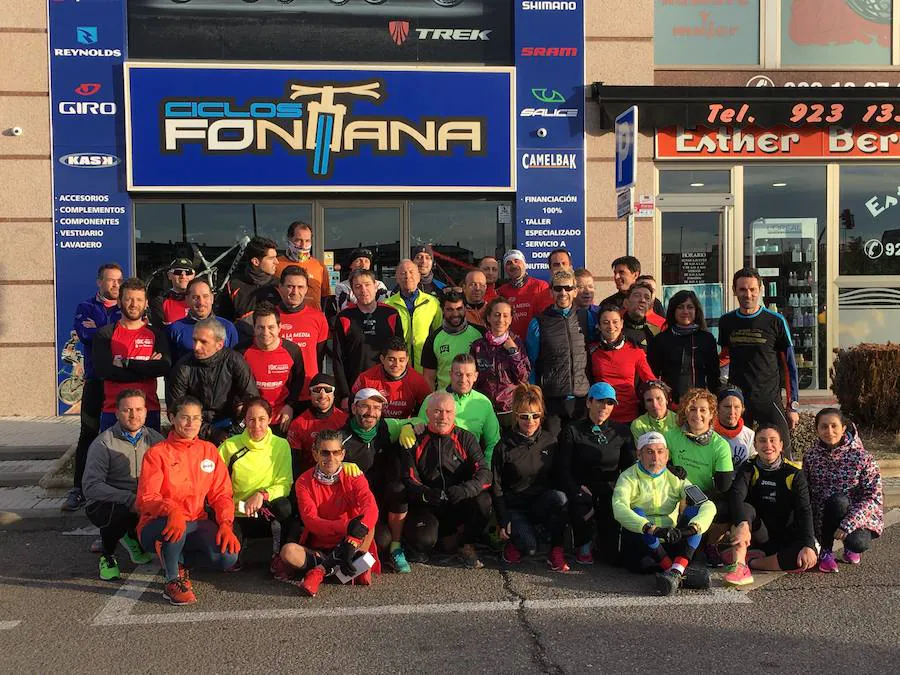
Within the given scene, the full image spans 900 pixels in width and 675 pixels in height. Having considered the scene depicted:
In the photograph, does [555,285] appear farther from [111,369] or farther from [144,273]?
[144,273]

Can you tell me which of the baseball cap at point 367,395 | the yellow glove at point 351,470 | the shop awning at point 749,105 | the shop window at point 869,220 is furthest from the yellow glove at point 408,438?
the shop window at point 869,220

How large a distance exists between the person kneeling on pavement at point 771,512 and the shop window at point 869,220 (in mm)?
6665

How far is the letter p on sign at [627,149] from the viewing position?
798cm

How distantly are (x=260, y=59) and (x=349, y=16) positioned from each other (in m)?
1.24

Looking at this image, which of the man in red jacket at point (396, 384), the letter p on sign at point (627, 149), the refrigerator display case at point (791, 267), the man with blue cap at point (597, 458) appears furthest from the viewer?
the refrigerator display case at point (791, 267)

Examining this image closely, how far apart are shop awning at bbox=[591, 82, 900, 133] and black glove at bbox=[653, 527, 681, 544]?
21.7ft

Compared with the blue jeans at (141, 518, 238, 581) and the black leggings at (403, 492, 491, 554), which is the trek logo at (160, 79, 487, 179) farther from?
the blue jeans at (141, 518, 238, 581)

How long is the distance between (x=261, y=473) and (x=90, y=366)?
2056mm

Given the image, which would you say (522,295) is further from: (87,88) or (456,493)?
(87,88)

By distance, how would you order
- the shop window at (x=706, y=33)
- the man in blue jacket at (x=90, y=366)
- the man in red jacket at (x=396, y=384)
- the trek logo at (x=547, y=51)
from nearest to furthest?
the man in red jacket at (x=396, y=384) < the man in blue jacket at (x=90, y=366) < the trek logo at (x=547, y=51) < the shop window at (x=706, y=33)

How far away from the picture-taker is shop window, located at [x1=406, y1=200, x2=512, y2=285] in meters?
10.9

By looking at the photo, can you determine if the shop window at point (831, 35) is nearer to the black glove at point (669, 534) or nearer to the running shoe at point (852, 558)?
the running shoe at point (852, 558)

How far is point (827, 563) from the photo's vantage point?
5.44 meters

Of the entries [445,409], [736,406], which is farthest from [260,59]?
[736,406]
